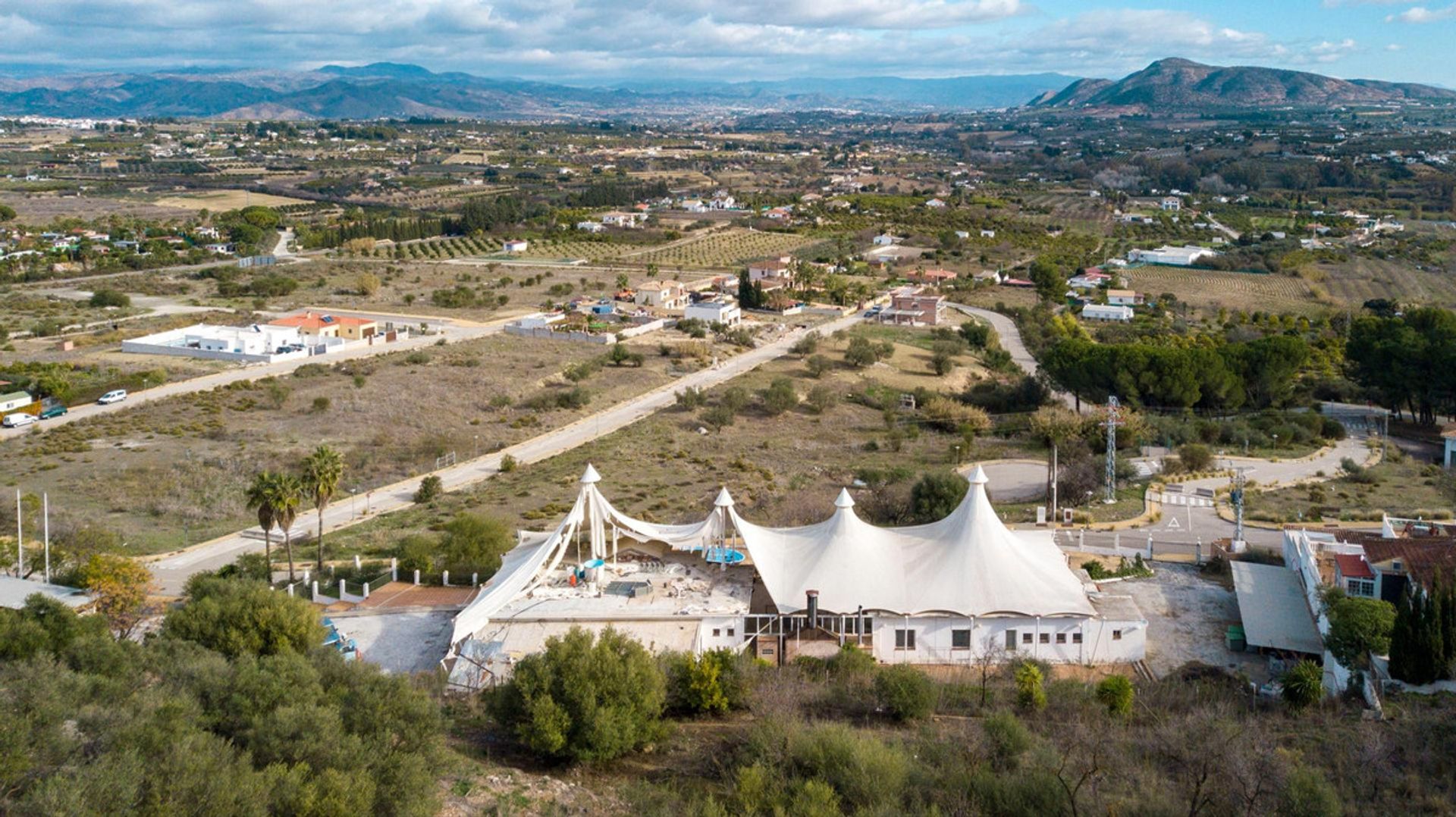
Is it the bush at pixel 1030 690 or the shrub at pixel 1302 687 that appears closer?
the bush at pixel 1030 690

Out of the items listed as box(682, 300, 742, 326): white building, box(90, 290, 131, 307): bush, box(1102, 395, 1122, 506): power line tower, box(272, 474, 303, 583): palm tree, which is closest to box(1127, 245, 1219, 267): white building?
box(682, 300, 742, 326): white building

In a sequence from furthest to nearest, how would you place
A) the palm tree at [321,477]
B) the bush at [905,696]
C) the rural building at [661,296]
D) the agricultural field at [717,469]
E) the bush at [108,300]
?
the rural building at [661,296] < the bush at [108,300] < the agricultural field at [717,469] < the palm tree at [321,477] < the bush at [905,696]

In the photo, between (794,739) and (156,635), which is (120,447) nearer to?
(156,635)

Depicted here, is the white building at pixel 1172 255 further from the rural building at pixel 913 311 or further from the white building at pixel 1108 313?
the rural building at pixel 913 311

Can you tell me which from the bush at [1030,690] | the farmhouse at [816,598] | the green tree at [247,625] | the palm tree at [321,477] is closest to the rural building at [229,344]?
the palm tree at [321,477]

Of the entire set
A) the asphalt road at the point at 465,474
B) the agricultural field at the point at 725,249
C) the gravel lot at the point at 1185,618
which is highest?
the agricultural field at the point at 725,249

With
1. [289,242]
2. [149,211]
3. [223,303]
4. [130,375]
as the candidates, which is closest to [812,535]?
[130,375]

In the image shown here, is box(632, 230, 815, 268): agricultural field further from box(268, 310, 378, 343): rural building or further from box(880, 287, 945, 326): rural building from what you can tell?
box(268, 310, 378, 343): rural building
